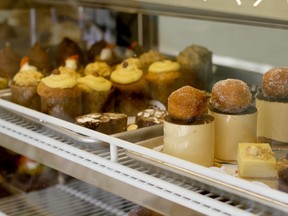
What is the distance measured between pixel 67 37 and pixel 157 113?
2.70ft

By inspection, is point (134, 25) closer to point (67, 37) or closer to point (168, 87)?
point (67, 37)

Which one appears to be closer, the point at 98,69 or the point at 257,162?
the point at 257,162

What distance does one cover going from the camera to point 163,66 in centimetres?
156

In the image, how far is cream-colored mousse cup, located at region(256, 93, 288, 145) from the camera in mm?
1113

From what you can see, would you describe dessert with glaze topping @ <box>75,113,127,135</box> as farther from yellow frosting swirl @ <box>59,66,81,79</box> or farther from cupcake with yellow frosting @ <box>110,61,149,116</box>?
yellow frosting swirl @ <box>59,66,81,79</box>

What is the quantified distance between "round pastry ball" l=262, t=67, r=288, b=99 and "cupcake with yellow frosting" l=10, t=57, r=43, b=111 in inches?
24.2

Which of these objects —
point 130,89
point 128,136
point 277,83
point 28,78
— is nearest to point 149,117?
point 128,136

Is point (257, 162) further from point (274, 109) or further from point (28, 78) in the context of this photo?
point (28, 78)

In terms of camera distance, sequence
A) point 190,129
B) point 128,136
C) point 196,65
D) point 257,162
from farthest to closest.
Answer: point 196,65, point 128,136, point 190,129, point 257,162

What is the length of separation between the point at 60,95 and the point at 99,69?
0.20 meters

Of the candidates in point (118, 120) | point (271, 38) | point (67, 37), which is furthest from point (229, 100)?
point (67, 37)

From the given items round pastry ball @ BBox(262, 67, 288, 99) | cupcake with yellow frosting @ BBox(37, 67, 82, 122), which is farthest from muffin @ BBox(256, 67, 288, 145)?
cupcake with yellow frosting @ BBox(37, 67, 82, 122)

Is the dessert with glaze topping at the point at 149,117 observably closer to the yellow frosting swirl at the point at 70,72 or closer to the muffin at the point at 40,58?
the yellow frosting swirl at the point at 70,72

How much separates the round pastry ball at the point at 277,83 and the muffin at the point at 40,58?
2.53ft
